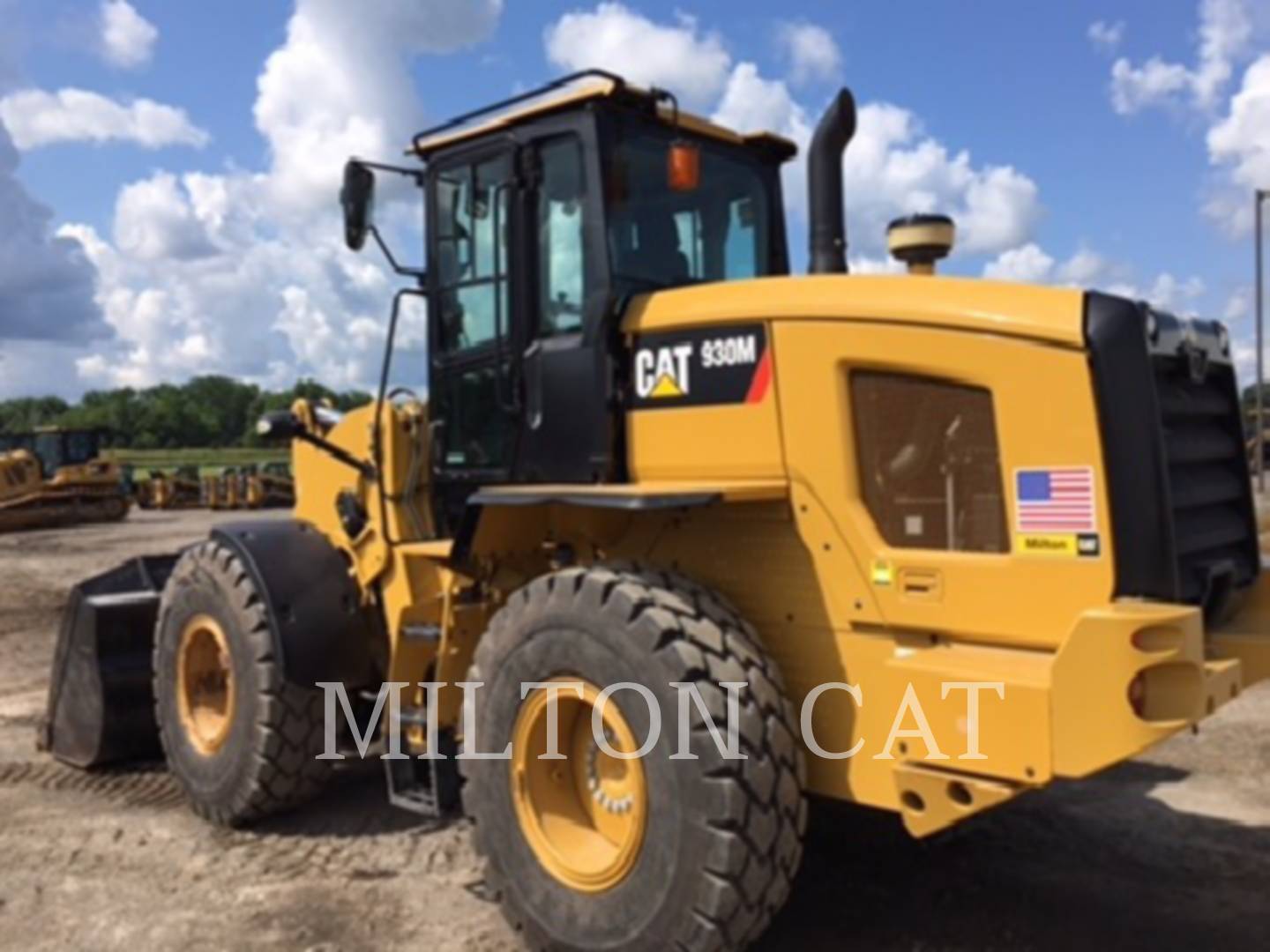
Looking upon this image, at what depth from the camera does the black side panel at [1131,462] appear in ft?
11.8

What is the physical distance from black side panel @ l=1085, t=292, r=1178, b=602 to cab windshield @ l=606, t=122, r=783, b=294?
6.15 ft

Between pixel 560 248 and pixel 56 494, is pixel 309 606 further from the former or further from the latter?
pixel 56 494

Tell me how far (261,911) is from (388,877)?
0.54 m

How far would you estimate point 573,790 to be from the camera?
448 centimetres

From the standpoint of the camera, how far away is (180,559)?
6.43m

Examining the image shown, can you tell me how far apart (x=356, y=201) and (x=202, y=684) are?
2.52 metres

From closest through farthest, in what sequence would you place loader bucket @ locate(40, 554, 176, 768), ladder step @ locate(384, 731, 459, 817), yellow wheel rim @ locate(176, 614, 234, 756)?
ladder step @ locate(384, 731, 459, 817) → yellow wheel rim @ locate(176, 614, 234, 756) → loader bucket @ locate(40, 554, 176, 768)

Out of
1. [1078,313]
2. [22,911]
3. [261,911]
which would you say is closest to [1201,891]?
[1078,313]

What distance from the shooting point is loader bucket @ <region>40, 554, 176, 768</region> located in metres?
6.86

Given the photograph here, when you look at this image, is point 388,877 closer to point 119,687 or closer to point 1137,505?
point 119,687

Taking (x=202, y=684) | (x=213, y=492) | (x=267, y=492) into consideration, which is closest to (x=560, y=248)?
(x=202, y=684)

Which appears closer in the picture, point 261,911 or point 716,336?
point 716,336

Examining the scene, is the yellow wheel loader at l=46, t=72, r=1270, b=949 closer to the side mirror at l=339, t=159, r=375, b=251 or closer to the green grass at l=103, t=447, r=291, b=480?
the side mirror at l=339, t=159, r=375, b=251

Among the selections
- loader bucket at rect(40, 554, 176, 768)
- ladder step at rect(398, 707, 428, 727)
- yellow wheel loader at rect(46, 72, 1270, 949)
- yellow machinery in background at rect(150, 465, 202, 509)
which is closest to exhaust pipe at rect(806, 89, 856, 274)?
yellow wheel loader at rect(46, 72, 1270, 949)
